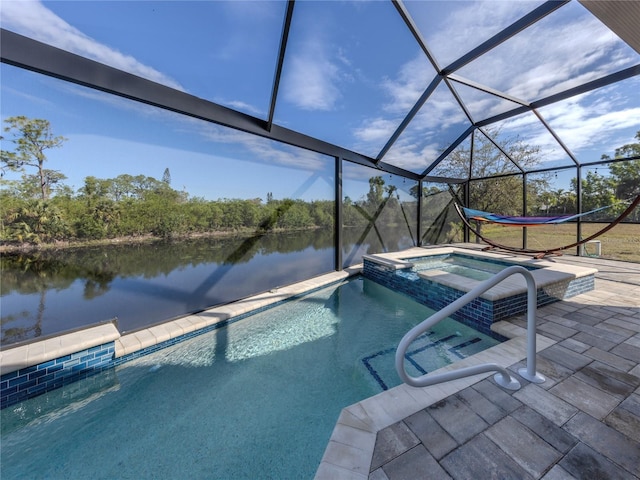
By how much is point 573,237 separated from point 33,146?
14531mm

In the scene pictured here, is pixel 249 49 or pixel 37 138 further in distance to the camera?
pixel 249 49

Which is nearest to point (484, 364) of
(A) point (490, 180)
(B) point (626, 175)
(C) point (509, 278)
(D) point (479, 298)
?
(D) point (479, 298)

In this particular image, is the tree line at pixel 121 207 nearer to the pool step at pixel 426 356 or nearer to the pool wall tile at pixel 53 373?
the pool wall tile at pixel 53 373

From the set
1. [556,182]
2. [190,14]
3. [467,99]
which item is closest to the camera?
[190,14]

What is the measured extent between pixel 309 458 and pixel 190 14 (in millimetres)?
4055

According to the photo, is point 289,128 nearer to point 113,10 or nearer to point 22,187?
point 113,10

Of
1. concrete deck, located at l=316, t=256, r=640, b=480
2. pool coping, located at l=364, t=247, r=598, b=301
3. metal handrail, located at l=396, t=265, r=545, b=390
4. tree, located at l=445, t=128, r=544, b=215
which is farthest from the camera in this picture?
tree, located at l=445, t=128, r=544, b=215

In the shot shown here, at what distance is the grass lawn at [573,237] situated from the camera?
305 inches

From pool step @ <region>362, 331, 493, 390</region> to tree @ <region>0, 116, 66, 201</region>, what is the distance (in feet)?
12.4

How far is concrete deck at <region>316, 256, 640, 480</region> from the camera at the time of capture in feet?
4.65

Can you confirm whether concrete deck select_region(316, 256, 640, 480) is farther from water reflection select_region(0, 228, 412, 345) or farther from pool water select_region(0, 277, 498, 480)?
water reflection select_region(0, 228, 412, 345)

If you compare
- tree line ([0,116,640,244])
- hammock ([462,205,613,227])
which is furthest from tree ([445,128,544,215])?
hammock ([462,205,613,227])

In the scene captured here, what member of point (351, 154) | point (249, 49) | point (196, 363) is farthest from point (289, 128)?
point (196, 363)

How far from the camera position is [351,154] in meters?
6.21
